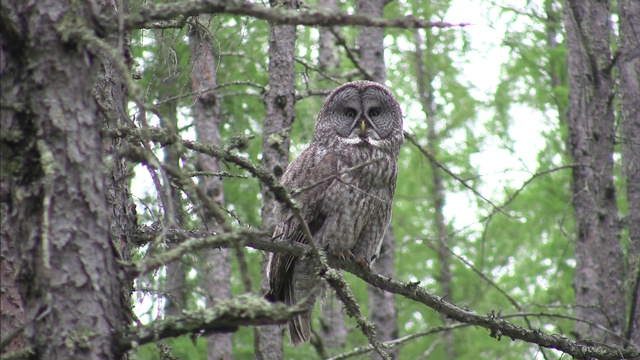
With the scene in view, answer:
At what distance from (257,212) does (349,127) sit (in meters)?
4.02

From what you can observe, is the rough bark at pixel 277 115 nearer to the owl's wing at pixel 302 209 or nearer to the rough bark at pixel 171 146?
the owl's wing at pixel 302 209

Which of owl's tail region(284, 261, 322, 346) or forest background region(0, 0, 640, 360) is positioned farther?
owl's tail region(284, 261, 322, 346)

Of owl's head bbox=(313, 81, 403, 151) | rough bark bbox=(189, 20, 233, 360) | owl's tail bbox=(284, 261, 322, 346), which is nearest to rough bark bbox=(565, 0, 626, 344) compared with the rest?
owl's head bbox=(313, 81, 403, 151)

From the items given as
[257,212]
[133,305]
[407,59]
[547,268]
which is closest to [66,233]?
[133,305]

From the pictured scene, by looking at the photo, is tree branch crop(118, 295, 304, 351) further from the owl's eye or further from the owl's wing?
the owl's eye

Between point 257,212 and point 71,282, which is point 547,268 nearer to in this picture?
point 257,212

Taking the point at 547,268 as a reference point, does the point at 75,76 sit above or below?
below

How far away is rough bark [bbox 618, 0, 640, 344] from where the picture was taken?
6.00m

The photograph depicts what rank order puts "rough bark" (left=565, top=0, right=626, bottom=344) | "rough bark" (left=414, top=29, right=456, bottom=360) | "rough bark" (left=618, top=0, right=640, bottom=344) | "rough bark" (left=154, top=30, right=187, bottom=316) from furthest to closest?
"rough bark" (left=414, top=29, right=456, bottom=360)
"rough bark" (left=565, top=0, right=626, bottom=344)
"rough bark" (left=618, top=0, right=640, bottom=344)
"rough bark" (left=154, top=30, right=187, bottom=316)

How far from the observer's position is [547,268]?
1050 cm

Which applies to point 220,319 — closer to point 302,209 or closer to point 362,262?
point 362,262

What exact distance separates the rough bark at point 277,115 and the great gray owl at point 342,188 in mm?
174

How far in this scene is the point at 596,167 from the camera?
6945 millimetres

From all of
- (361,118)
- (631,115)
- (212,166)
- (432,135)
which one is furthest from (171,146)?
(432,135)
